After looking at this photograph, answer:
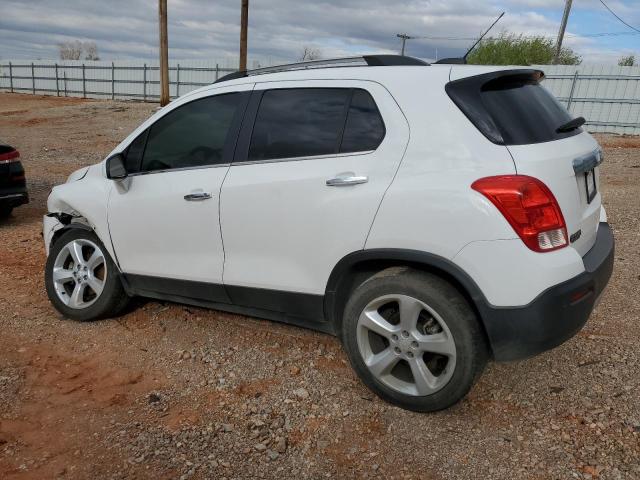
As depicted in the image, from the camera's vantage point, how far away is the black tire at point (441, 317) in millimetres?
2582

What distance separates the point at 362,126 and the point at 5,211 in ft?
20.3

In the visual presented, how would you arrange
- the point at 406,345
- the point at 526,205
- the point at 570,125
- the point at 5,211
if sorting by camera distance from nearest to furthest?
the point at 526,205
the point at 406,345
the point at 570,125
the point at 5,211

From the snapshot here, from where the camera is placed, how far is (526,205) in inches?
94.2

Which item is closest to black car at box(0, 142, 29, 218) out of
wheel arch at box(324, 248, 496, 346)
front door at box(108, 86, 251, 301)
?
front door at box(108, 86, 251, 301)

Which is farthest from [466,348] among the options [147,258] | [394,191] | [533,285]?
[147,258]

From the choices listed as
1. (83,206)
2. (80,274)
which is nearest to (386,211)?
(83,206)

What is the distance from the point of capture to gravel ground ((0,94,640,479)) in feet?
8.30

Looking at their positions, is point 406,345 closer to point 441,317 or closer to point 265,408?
point 441,317

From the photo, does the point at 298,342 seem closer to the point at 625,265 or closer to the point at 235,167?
the point at 235,167

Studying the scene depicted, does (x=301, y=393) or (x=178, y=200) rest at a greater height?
(x=178, y=200)

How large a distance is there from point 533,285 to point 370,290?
0.80 meters

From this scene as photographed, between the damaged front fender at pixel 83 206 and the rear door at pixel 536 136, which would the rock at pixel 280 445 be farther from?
the damaged front fender at pixel 83 206

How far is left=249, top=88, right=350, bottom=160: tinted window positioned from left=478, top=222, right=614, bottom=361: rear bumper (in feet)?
4.03

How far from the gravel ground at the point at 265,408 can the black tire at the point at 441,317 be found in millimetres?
134
